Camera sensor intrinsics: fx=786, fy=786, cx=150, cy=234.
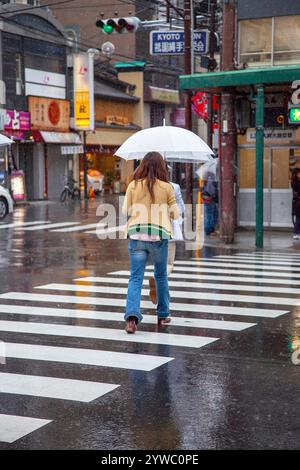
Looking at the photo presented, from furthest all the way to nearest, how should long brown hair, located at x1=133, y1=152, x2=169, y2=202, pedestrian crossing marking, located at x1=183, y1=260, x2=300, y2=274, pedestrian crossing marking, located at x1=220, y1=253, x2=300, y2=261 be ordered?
pedestrian crossing marking, located at x1=220, y1=253, x2=300, y2=261
pedestrian crossing marking, located at x1=183, y1=260, x2=300, y2=274
long brown hair, located at x1=133, y1=152, x2=169, y2=202

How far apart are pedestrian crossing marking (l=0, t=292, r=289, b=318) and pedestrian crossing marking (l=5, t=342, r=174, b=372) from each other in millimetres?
2484

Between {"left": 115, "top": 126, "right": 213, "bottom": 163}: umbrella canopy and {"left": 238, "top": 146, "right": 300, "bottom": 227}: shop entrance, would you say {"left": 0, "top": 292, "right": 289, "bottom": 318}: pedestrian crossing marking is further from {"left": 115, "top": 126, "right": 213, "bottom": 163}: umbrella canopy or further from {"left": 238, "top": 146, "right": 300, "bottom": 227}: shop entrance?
{"left": 238, "top": 146, "right": 300, "bottom": 227}: shop entrance

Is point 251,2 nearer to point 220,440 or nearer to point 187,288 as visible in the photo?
point 187,288

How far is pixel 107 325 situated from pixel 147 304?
1.62m

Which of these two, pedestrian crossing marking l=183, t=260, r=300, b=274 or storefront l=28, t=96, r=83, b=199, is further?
storefront l=28, t=96, r=83, b=199

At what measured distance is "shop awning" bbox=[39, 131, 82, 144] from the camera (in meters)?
40.8

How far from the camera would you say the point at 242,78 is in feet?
60.2

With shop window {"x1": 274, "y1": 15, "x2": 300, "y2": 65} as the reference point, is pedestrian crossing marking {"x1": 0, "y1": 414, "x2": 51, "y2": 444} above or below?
below

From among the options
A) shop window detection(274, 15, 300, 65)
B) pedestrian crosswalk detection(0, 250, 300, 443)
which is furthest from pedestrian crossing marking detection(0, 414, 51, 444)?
shop window detection(274, 15, 300, 65)

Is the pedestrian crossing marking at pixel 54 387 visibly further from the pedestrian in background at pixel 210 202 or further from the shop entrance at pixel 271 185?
the shop entrance at pixel 271 185

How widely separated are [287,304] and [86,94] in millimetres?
33361

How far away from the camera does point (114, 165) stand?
50.9 metres

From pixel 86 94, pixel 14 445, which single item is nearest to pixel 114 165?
pixel 86 94

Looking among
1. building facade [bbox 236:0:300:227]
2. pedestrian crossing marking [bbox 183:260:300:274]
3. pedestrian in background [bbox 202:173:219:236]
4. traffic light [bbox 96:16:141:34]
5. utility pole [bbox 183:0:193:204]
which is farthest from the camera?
traffic light [bbox 96:16:141:34]
